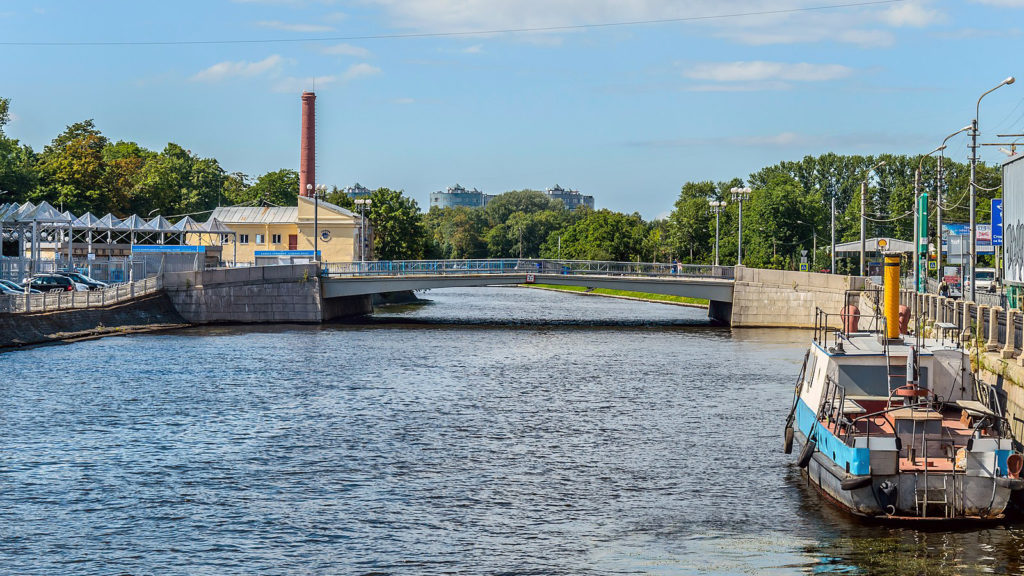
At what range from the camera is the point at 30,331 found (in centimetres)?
5419

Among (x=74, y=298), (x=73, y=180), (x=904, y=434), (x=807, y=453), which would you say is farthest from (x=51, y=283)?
(x=904, y=434)

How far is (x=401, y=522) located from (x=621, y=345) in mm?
40925

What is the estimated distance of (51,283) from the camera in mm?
68250

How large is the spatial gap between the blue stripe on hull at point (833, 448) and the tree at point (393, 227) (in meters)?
102

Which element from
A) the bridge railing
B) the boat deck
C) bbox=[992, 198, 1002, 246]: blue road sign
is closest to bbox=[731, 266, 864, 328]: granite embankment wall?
the bridge railing

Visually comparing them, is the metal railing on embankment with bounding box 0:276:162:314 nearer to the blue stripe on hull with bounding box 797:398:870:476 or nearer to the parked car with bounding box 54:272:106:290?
the parked car with bounding box 54:272:106:290

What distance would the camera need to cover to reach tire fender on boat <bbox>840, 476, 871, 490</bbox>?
20984 millimetres

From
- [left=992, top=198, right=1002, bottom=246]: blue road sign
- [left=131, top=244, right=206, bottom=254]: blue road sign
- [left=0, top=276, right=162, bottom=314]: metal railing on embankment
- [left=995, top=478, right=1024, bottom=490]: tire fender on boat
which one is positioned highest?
[left=992, top=198, right=1002, bottom=246]: blue road sign

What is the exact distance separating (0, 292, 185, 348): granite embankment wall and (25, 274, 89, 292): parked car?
4.06 meters

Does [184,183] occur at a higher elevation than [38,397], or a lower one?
higher

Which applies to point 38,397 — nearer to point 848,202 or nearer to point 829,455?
point 829,455

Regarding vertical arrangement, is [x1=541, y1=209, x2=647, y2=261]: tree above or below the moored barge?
above

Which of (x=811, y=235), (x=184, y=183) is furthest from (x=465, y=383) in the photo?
(x=184, y=183)

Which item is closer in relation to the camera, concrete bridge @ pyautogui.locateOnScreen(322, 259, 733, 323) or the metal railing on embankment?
the metal railing on embankment
